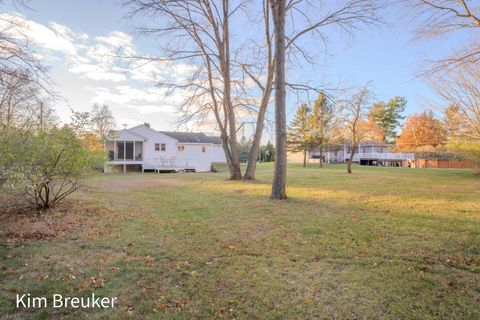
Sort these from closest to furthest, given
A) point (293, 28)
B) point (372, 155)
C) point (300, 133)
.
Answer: point (293, 28), point (300, 133), point (372, 155)

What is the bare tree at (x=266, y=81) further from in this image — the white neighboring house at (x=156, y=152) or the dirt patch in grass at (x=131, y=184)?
the white neighboring house at (x=156, y=152)

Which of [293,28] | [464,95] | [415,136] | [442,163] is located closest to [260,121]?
[293,28]

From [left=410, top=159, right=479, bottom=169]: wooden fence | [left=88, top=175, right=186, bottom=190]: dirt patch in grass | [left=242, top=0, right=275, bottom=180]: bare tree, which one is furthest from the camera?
[left=410, top=159, right=479, bottom=169]: wooden fence

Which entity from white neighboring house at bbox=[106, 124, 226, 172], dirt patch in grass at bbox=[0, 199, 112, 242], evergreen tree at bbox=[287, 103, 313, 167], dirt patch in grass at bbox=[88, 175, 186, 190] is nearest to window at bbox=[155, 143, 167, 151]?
white neighboring house at bbox=[106, 124, 226, 172]

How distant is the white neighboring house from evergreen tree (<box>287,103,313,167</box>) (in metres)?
12.3

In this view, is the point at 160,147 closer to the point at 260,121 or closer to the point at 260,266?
the point at 260,121

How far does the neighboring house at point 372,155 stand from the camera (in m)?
34.9

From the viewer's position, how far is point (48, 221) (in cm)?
546

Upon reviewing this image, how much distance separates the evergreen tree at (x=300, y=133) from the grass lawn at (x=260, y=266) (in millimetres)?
26603

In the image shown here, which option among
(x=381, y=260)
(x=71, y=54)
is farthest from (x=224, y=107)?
(x=381, y=260)

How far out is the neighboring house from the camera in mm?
34938

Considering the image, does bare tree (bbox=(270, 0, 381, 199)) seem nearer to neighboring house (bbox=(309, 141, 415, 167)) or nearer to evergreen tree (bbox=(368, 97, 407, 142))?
neighboring house (bbox=(309, 141, 415, 167))

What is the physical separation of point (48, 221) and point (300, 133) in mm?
32916

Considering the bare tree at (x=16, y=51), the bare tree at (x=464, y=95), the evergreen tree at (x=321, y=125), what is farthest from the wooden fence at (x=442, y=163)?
the bare tree at (x=16, y=51)
